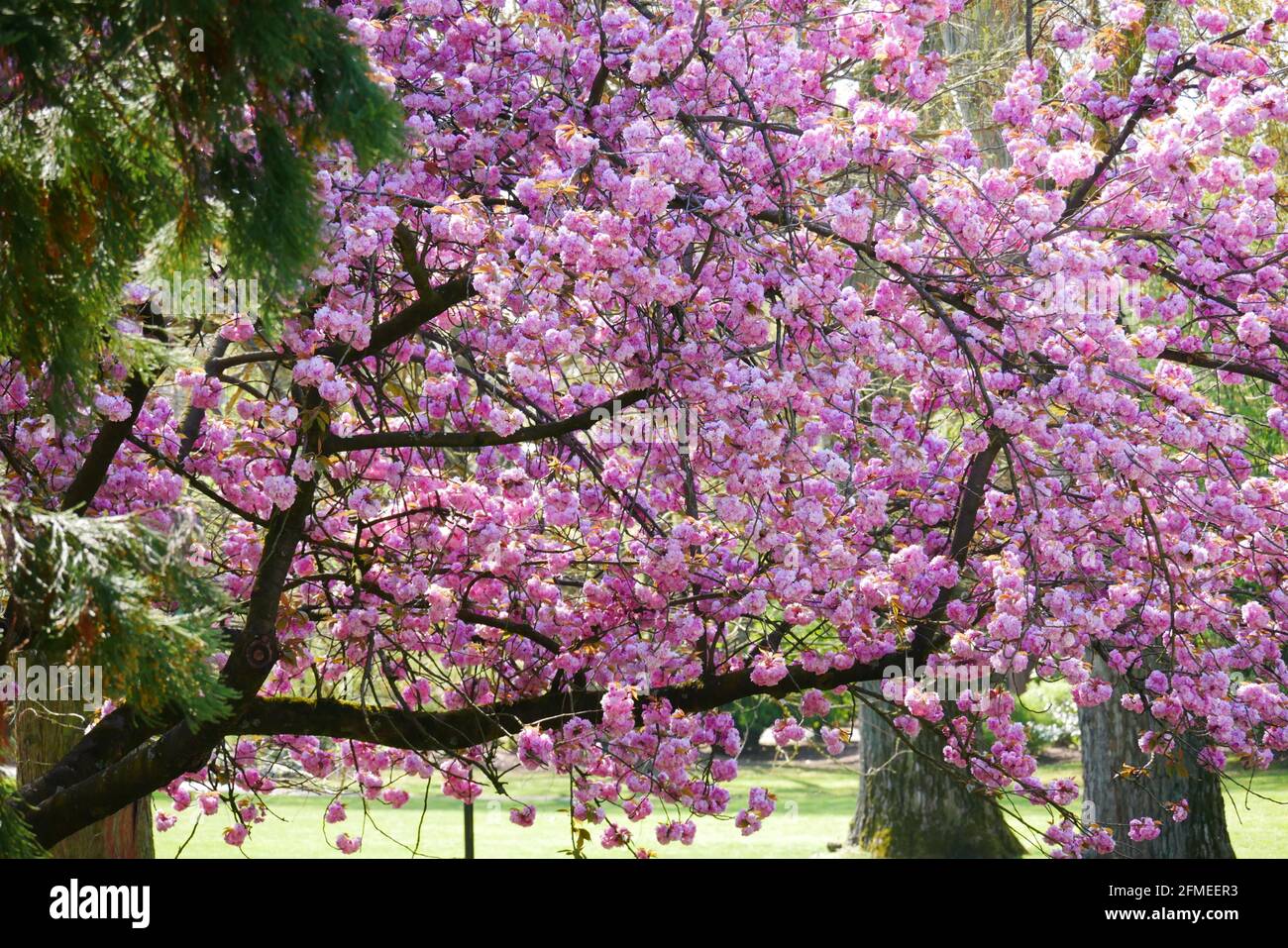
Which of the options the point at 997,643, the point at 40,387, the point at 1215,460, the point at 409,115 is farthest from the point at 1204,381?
the point at 40,387

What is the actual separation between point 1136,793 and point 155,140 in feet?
28.0

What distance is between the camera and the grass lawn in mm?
12164

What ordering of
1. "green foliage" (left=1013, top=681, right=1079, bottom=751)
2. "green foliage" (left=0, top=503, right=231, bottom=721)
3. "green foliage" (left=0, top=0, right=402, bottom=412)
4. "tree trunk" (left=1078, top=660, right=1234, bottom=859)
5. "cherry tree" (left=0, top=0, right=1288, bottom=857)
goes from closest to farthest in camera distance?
1. "green foliage" (left=0, top=503, right=231, bottom=721)
2. "green foliage" (left=0, top=0, right=402, bottom=412)
3. "cherry tree" (left=0, top=0, right=1288, bottom=857)
4. "tree trunk" (left=1078, top=660, right=1234, bottom=859)
5. "green foliage" (left=1013, top=681, right=1079, bottom=751)

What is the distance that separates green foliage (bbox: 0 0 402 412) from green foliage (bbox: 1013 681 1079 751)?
1713 centimetres

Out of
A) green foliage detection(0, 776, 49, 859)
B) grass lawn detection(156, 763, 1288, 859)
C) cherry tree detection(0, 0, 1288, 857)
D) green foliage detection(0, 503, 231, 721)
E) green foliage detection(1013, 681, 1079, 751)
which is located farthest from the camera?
green foliage detection(1013, 681, 1079, 751)

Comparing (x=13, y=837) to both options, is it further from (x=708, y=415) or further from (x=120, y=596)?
(x=708, y=415)

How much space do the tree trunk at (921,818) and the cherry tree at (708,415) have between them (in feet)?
21.1

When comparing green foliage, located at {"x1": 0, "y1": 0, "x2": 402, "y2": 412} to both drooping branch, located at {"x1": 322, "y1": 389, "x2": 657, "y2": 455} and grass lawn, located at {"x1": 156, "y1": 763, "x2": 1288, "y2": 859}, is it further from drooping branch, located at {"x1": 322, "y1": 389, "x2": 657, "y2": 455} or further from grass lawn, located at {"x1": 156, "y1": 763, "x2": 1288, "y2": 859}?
grass lawn, located at {"x1": 156, "y1": 763, "x2": 1288, "y2": 859}

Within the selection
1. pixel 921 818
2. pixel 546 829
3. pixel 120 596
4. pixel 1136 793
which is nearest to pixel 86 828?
pixel 120 596

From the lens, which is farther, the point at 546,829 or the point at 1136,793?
the point at 546,829

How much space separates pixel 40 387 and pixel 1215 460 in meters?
4.26

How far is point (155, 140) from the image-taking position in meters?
2.70

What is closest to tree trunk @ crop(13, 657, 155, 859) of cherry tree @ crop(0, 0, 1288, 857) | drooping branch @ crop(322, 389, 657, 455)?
cherry tree @ crop(0, 0, 1288, 857)
